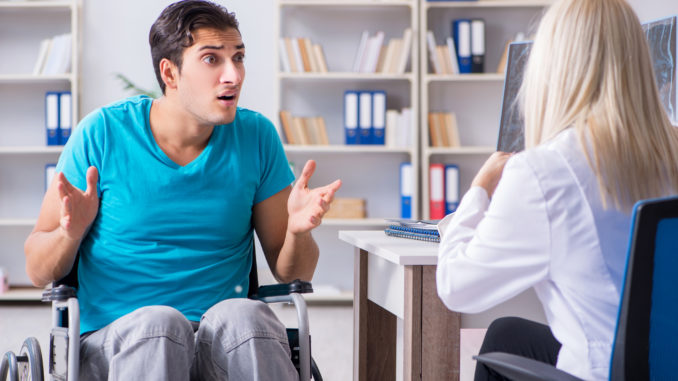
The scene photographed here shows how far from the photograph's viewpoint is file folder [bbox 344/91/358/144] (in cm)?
416

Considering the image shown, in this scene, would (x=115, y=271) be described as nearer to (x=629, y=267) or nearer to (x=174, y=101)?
(x=174, y=101)

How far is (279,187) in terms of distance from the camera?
1.73 m

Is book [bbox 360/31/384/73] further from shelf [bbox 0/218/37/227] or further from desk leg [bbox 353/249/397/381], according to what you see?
desk leg [bbox 353/249/397/381]

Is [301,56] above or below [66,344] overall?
above

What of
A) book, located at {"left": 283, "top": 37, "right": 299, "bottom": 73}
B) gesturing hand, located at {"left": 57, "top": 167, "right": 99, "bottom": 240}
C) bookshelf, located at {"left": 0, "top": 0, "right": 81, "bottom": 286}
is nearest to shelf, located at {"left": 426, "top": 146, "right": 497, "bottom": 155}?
book, located at {"left": 283, "top": 37, "right": 299, "bottom": 73}

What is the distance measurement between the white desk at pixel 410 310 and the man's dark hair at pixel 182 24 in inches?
24.7

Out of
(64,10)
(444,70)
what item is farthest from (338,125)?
(64,10)

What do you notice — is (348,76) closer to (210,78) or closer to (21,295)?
(21,295)

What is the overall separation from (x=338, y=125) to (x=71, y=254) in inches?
120

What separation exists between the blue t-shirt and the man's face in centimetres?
11

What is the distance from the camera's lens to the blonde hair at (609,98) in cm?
101

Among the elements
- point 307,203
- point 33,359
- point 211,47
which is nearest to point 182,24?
point 211,47

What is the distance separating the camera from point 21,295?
4.04 meters

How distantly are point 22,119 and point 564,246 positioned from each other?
4086 millimetres
